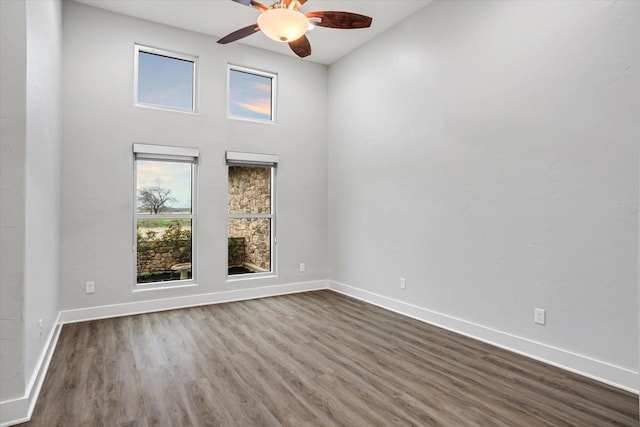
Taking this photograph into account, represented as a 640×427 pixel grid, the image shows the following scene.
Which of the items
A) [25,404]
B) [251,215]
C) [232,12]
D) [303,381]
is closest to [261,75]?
[232,12]

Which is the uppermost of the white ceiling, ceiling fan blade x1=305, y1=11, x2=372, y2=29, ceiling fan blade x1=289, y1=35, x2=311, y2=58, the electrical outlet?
the white ceiling

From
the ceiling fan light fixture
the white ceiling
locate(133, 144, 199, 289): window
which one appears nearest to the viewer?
the ceiling fan light fixture

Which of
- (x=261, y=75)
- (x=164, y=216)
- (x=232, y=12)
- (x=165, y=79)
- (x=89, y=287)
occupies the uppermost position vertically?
(x=232, y=12)

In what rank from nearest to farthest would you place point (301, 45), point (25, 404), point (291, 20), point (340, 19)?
1. point (25, 404)
2. point (291, 20)
3. point (340, 19)
4. point (301, 45)

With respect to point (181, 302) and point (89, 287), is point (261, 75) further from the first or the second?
point (89, 287)

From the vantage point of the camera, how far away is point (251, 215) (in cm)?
540

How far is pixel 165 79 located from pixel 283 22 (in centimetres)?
288

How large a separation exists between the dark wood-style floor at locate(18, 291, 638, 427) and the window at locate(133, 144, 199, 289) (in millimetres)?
907

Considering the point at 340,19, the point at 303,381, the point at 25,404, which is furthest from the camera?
the point at 340,19

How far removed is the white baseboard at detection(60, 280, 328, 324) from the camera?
4211 mm

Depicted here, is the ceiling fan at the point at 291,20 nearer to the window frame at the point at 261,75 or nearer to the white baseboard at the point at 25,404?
the window frame at the point at 261,75

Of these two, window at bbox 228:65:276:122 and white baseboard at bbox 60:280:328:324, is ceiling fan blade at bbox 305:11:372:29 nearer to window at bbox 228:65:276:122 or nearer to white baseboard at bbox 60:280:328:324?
window at bbox 228:65:276:122

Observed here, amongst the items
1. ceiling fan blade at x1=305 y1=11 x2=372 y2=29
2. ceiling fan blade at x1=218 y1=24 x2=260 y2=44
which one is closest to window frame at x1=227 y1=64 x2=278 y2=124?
ceiling fan blade at x1=218 y1=24 x2=260 y2=44

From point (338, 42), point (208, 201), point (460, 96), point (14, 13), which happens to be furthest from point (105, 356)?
point (338, 42)
